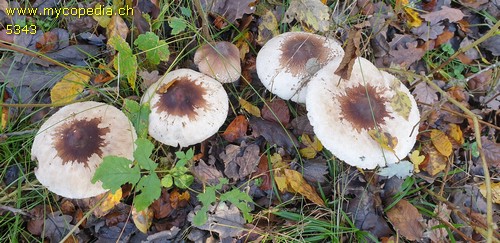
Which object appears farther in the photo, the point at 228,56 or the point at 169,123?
the point at 228,56

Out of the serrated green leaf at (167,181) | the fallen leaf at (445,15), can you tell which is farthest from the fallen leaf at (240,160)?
the fallen leaf at (445,15)

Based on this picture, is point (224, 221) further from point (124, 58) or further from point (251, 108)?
point (124, 58)

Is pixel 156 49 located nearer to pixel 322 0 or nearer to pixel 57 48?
pixel 57 48

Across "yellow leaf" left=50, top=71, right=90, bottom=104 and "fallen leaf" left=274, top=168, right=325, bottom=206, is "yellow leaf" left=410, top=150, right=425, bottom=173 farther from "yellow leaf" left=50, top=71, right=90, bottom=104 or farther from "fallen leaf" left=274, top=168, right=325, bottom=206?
"yellow leaf" left=50, top=71, right=90, bottom=104

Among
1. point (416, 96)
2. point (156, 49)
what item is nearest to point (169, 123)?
point (156, 49)

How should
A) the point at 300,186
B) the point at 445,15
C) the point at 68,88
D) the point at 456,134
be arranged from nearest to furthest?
the point at 300,186 < the point at 68,88 < the point at 456,134 < the point at 445,15

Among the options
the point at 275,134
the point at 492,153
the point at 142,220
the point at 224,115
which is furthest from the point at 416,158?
the point at 142,220

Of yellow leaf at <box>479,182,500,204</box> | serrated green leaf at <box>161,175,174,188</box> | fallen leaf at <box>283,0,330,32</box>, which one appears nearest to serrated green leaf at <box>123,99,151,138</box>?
serrated green leaf at <box>161,175,174,188</box>
